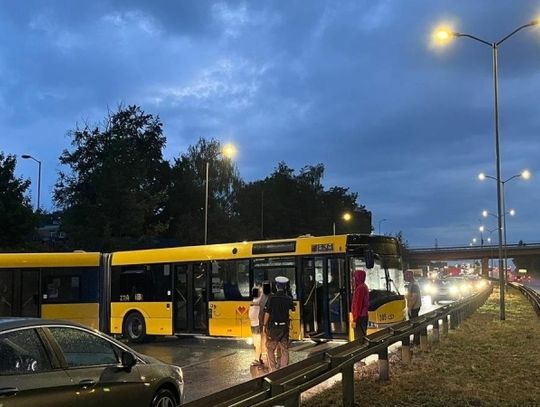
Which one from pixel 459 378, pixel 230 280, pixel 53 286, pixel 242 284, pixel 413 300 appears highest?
pixel 230 280

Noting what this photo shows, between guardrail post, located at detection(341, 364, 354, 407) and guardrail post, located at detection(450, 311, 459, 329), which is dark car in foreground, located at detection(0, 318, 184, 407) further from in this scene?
guardrail post, located at detection(450, 311, 459, 329)

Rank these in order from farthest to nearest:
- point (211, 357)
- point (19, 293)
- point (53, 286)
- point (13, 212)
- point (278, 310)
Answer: point (13, 212)
point (53, 286)
point (19, 293)
point (211, 357)
point (278, 310)

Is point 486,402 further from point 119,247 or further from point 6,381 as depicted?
point 119,247

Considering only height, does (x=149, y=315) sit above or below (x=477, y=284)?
above

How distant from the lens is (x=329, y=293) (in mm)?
15758

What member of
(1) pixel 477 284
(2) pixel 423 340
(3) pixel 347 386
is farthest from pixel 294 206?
(3) pixel 347 386

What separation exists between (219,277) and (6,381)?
13011 mm

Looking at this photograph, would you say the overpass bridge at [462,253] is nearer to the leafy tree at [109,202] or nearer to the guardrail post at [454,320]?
the leafy tree at [109,202]

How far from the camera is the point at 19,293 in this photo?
18.9m

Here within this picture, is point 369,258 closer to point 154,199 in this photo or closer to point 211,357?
point 211,357

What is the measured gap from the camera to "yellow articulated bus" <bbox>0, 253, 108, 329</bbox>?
18.9 metres

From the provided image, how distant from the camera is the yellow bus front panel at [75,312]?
19203mm

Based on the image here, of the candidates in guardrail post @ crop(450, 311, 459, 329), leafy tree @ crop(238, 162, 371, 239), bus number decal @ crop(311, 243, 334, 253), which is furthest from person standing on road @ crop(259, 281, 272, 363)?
leafy tree @ crop(238, 162, 371, 239)

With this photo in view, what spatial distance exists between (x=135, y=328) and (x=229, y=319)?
4005mm
